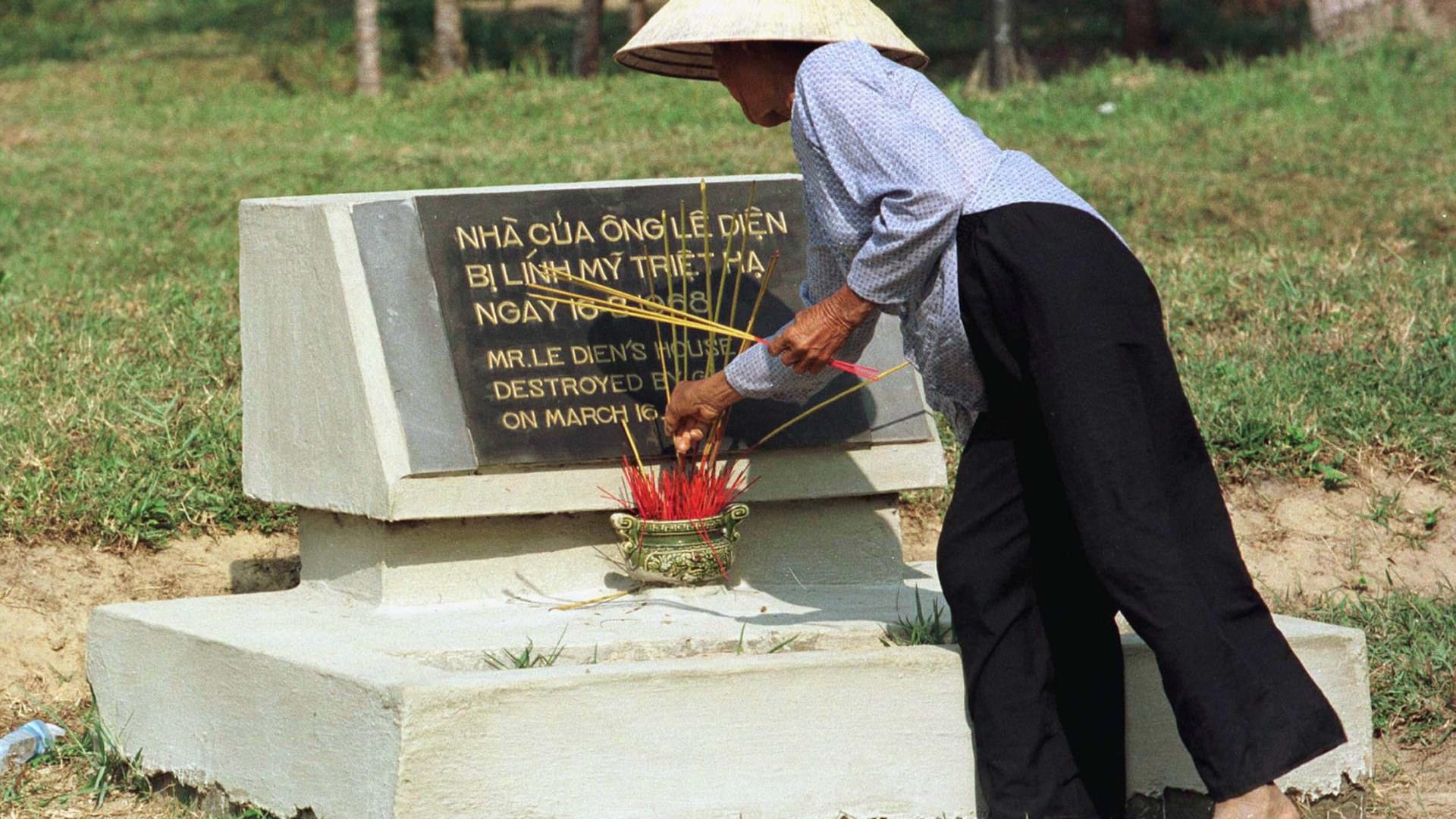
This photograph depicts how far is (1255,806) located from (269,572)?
9.65ft

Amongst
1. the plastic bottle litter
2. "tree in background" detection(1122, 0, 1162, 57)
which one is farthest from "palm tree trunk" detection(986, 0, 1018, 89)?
the plastic bottle litter

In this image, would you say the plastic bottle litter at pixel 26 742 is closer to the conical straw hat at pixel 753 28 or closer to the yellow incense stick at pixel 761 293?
the yellow incense stick at pixel 761 293

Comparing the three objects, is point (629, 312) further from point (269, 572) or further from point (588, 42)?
point (588, 42)

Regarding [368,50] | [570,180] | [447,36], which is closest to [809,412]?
[570,180]

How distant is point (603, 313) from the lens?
421cm

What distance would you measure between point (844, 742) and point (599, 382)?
1181 mm

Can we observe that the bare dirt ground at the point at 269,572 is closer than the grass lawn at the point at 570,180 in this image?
Yes

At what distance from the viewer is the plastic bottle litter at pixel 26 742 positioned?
13.1ft

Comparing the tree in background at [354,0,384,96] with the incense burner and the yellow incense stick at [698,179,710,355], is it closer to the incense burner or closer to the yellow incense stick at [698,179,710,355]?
the yellow incense stick at [698,179,710,355]

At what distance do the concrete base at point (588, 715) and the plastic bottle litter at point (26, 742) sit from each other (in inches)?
12.1

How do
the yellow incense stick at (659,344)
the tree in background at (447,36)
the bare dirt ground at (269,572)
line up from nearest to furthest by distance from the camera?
the bare dirt ground at (269,572), the yellow incense stick at (659,344), the tree in background at (447,36)

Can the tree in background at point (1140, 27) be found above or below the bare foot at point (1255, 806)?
below

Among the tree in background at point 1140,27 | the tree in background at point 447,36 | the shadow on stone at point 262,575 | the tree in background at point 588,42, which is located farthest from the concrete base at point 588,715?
the tree in background at point 1140,27

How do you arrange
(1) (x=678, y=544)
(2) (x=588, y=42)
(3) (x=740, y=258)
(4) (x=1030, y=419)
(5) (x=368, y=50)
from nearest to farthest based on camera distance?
1. (4) (x=1030, y=419)
2. (1) (x=678, y=544)
3. (3) (x=740, y=258)
4. (5) (x=368, y=50)
5. (2) (x=588, y=42)
